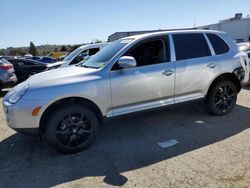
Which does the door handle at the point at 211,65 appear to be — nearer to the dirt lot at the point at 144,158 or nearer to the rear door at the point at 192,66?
the rear door at the point at 192,66

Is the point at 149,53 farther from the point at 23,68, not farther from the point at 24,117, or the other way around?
the point at 23,68

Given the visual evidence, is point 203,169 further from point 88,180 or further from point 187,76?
point 187,76

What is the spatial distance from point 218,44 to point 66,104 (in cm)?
336

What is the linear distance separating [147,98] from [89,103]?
1057 millimetres

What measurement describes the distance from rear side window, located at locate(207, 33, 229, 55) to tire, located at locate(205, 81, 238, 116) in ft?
2.10

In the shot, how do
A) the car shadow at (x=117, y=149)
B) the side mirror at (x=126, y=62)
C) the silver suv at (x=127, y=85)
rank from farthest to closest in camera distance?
the side mirror at (x=126, y=62) → the silver suv at (x=127, y=85) → the car shadow at (x=117, y=149)

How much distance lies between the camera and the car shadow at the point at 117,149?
11.6ft

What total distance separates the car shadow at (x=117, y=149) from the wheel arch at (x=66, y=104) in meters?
0.38

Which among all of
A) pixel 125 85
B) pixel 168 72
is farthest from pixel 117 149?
pixel 168 72

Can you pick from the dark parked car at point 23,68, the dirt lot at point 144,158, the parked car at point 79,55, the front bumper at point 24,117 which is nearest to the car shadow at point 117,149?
the dirt lot at point 144,158

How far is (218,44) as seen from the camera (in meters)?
5.39

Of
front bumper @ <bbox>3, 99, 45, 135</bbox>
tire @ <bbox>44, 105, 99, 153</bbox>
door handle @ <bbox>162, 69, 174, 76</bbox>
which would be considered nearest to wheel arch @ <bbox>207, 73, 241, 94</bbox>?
door handle @ <bbox>162, 69, 174, 76</bbox>

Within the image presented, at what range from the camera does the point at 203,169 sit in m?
3.45

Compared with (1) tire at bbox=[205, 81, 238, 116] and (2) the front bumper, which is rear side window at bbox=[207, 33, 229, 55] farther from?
(2) the front bumper
